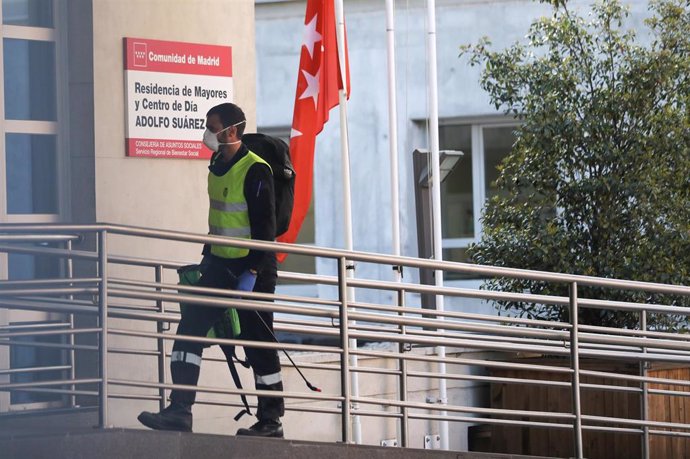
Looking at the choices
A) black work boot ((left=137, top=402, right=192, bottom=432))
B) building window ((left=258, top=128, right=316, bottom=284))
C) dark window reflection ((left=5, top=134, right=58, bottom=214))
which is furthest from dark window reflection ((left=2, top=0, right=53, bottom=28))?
building window ((left=258, top=128, right=316, bottom=284))

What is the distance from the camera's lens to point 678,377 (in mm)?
12078

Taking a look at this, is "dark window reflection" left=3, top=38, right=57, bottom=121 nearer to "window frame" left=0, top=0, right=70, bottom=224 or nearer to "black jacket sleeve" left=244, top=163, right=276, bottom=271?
"window frame" left=0, top=0, right=70, bottom=224

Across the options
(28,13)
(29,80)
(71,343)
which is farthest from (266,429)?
(28,13)

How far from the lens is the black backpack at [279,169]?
26.1 feet

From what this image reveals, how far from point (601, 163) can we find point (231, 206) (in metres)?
5.73

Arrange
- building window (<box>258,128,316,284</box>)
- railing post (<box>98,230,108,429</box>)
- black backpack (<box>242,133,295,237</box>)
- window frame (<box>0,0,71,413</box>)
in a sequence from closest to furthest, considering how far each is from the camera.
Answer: railing post (<box>98,230,108,429</box>), black backpack (<box>242,133,295,237</box>), window frame (<box>0,0,71,413</box>), building window (<box>258,128,316,284</box>)

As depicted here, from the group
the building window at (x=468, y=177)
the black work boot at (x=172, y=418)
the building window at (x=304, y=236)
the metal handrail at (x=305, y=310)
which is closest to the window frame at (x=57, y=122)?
the metal handrail at (x=305, y=310)

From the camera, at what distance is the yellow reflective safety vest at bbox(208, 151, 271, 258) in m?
7.77

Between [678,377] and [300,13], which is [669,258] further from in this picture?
[300,13]

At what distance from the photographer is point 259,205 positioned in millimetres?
7727

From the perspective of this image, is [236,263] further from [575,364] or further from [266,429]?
[575,364]

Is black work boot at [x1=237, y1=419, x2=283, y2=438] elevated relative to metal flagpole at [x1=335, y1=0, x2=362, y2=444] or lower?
lower

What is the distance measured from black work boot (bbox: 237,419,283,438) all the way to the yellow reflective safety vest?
977 mm

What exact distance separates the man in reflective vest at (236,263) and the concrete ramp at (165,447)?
34cm
